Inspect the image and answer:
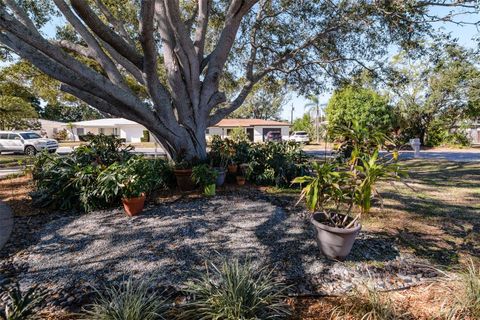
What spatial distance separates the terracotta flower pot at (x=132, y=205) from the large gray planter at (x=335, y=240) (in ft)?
9.74

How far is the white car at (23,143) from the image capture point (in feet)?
49.7

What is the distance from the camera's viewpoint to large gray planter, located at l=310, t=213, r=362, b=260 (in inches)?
107

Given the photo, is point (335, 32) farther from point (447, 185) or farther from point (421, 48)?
point (447, 185)

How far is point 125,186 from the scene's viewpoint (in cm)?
416

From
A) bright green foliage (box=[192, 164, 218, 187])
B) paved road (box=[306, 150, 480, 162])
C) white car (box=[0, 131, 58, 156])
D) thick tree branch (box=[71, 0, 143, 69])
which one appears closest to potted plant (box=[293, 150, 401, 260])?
bright green foliage (box=[192, 164, 218, 187])

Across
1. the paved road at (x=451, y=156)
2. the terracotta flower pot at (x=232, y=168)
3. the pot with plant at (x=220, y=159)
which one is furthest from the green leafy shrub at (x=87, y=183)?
the paved road at (x=451, y=156)

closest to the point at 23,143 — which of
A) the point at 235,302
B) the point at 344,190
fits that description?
the point at 235,302

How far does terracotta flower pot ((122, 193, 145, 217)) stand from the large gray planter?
297 centimetres

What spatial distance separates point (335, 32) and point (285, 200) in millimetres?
5760

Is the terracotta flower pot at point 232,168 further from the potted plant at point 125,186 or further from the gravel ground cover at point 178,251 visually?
the potted plant at point 125,186

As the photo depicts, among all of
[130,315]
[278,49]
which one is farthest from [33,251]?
[278,49]

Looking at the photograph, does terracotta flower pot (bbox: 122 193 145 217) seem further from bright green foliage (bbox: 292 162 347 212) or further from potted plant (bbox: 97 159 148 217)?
bright green foliage (bbox: 292 162 347 212)

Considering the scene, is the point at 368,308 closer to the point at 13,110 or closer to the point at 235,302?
the point at 235,302

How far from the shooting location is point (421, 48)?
21.3 ft
